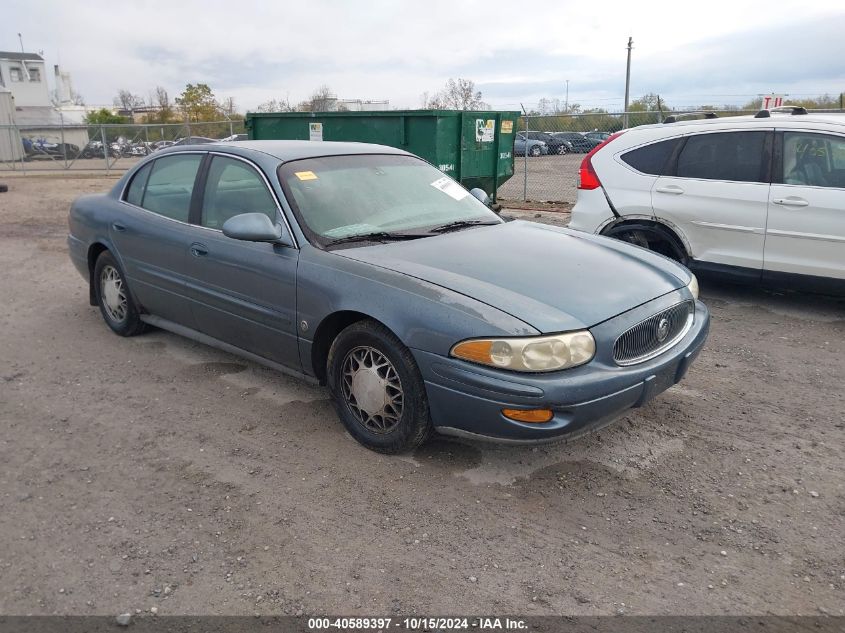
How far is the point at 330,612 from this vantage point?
2533mm

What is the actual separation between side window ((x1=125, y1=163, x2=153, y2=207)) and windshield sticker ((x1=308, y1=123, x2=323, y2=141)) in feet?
24.2

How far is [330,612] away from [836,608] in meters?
1.85

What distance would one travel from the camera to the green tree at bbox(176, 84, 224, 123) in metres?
48.0

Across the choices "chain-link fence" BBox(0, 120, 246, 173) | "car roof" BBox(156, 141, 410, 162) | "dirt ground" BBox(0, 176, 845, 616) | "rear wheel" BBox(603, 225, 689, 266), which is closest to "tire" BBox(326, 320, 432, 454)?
"dirt ground" BBox(0, 176, 845, 616)

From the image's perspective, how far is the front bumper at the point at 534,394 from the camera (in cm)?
305

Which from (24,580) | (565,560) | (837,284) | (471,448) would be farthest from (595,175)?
(24,580)

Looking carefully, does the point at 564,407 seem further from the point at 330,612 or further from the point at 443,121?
the point at 443,121

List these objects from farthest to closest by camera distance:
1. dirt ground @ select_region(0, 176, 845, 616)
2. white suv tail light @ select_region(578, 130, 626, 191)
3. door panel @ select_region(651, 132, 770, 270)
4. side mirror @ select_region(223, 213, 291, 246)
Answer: white suv tail light @ select_region(578, 130, 626, 191) → door panel @ select_region(651, 132, 770, 270) → side mirror @ select_region(223, 213, 291, 246) → dirt ground @ select_region(0, 176, 845, 616)

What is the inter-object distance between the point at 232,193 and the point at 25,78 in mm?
70377

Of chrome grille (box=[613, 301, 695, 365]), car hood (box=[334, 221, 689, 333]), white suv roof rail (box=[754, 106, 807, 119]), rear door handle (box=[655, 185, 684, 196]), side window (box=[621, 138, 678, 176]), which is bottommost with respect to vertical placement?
chrome grille (box=[613, 301, 695, 365])

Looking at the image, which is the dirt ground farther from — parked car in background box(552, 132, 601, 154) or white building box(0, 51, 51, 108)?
white building box(0, 51, 51, 108)

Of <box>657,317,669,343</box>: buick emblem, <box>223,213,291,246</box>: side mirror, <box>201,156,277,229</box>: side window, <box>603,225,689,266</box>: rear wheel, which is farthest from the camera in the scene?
<box>603,225,689,266</box>: rear wheel

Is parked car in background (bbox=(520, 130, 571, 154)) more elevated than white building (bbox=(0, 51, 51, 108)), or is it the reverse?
white building (bbox=(0, 51, 51, 108))

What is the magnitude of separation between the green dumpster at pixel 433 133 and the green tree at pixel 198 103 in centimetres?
3795
